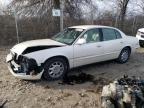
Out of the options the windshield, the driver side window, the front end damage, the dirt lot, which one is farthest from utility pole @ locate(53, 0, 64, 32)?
the front end damage

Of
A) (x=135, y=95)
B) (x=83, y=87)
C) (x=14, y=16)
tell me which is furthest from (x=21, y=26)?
(x=135, y=95)

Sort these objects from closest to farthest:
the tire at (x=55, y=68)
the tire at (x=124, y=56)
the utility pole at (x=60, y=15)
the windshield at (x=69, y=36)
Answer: the tire at (x=55, y=68) → the windshield at (x=69, y=36) → the tire at (x=124, y=56) → the utility pole at (x=60, y=15)

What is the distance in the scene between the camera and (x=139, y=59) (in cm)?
949

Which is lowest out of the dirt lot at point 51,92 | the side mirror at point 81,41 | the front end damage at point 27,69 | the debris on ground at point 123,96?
the dirt lot at point 51,92

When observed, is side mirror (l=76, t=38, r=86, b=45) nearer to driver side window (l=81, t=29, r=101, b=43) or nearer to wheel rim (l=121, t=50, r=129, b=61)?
driver side window (l=81, t=29, r=101, b=43)

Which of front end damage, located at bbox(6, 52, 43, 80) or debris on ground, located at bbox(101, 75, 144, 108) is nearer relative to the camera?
debris on ground, located at bbox(101, 75, 144, 108)

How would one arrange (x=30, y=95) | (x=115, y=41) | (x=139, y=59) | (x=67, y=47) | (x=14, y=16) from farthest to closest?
(x=14, y=16) → (x=139, y=59) → (x=115, y=41) → (x=67, y=47) → (x=30, y=95)

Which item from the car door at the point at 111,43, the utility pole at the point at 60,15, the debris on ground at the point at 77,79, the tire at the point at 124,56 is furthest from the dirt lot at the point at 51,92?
the utility pole at the point at 60,15

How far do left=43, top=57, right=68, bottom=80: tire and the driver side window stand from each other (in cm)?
115

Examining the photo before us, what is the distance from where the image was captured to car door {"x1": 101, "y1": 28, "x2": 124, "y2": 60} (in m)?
7.57

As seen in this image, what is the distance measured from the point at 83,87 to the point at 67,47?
132cm

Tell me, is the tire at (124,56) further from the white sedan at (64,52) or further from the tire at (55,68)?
the tire at (55,68)

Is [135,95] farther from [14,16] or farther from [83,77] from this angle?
[14,16]

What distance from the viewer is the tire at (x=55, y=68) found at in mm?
6117
